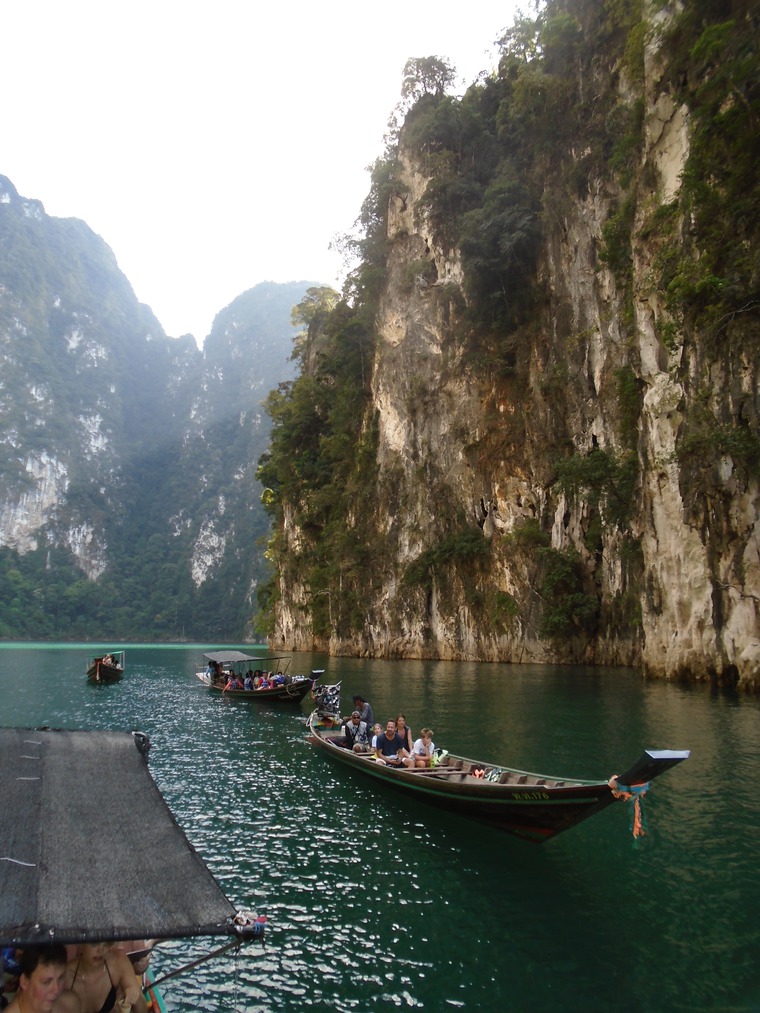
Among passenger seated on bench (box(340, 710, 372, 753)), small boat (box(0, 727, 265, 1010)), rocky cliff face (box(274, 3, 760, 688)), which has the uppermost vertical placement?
rocky cliff face (box(274, 3, 760, 688))

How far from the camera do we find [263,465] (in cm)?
7069

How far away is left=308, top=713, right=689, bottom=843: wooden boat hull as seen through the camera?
25.9 feet

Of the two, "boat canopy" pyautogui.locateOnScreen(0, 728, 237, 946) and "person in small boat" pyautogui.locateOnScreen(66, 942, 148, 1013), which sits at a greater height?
"boat canopy" pyautogui.locateOnScreen(0, 728, 237, 946)

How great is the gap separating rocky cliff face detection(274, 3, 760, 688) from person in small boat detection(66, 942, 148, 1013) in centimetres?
2193

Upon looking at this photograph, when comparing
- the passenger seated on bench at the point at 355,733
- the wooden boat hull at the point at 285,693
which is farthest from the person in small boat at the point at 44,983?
the wooden boat hull at the point at 285,693

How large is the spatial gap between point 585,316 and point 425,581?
20.4 metres

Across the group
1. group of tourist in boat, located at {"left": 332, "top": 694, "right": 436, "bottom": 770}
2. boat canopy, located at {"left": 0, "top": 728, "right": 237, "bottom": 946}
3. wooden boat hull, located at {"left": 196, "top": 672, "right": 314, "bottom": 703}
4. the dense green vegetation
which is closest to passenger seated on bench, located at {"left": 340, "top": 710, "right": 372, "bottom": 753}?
group of tourist in boat, located at {"left": 332, "top": 694, "right": 436, "bottom": 770}

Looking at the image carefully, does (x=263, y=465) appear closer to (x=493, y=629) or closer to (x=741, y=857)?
(x=493, y=629)

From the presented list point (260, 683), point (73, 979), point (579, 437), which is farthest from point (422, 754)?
point (579, 437)

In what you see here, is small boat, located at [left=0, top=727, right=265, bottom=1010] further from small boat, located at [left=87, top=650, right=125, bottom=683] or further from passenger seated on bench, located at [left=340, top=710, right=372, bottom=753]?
small boat, located at [left=87, top=650, right=125, bottom=683]

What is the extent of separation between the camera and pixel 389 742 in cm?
1348

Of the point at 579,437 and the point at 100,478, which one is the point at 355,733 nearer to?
the point at 579,437

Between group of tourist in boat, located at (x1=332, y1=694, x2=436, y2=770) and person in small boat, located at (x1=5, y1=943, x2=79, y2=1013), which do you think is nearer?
person in small boat, located at (x1=5, y1=943, x2=79, y2=1013)

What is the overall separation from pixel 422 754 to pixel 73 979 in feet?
28.6
